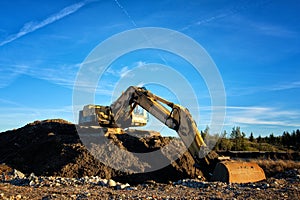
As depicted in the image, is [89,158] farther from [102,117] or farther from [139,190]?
[139,190]

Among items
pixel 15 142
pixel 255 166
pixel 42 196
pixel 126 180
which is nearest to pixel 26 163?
pixel 15 142

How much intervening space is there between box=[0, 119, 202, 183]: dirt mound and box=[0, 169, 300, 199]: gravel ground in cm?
208

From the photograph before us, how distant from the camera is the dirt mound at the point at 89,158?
1300 cm

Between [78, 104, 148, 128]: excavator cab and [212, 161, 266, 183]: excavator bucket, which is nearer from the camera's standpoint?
[212, 161, 266, 183]: excavator bucket

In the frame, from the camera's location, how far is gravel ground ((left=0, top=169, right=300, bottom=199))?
8.02m

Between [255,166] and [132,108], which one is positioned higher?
[132,108]

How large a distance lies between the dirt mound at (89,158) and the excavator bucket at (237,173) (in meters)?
1.82

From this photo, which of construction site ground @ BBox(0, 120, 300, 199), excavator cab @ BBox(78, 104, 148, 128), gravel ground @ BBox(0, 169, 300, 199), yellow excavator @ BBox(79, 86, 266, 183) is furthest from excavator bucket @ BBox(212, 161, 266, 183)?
excavator cab @ BBox(78, 104, 148, 128)

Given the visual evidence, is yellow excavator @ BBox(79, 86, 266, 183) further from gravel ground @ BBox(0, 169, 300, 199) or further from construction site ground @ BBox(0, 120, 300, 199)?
gravel ground @ BBox(0, 169, 300, 199)

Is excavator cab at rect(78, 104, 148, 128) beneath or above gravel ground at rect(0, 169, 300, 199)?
Result: above

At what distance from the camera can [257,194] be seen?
837 centimetres

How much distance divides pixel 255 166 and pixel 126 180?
5.07 m

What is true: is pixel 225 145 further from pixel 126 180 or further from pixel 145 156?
pixel 126 180

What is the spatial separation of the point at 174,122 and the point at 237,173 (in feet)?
11.4
